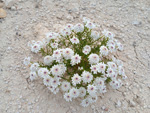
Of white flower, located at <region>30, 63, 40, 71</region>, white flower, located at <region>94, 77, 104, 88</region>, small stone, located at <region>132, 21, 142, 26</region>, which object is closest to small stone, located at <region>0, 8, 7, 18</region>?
white flower, located at <region>30, 63, 40, 71</region>

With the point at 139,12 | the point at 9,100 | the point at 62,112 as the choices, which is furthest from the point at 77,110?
the point at 139,12

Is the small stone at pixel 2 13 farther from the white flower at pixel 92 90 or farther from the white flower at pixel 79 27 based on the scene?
the white flower at pixel 92 90

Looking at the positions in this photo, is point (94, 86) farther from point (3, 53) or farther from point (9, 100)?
point (3, 53)

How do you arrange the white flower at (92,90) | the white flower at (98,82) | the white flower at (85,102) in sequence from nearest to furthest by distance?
the white flower at (92,90) < the white flower at (98,82) < the white flower at (85,102)

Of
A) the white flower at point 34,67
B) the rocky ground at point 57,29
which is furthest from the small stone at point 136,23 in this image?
the white flower at point 34,67

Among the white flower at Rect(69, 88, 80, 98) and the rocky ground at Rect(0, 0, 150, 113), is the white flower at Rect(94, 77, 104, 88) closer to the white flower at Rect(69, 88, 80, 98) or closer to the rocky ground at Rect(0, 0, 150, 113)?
the white flower at Rect(69, 88, 80, 98)

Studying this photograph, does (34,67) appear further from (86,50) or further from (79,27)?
(79,27)

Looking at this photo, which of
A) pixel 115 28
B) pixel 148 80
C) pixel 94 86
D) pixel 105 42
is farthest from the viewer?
pixel 115 28

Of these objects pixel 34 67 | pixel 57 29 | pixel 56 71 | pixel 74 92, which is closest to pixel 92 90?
pixel 74 92
